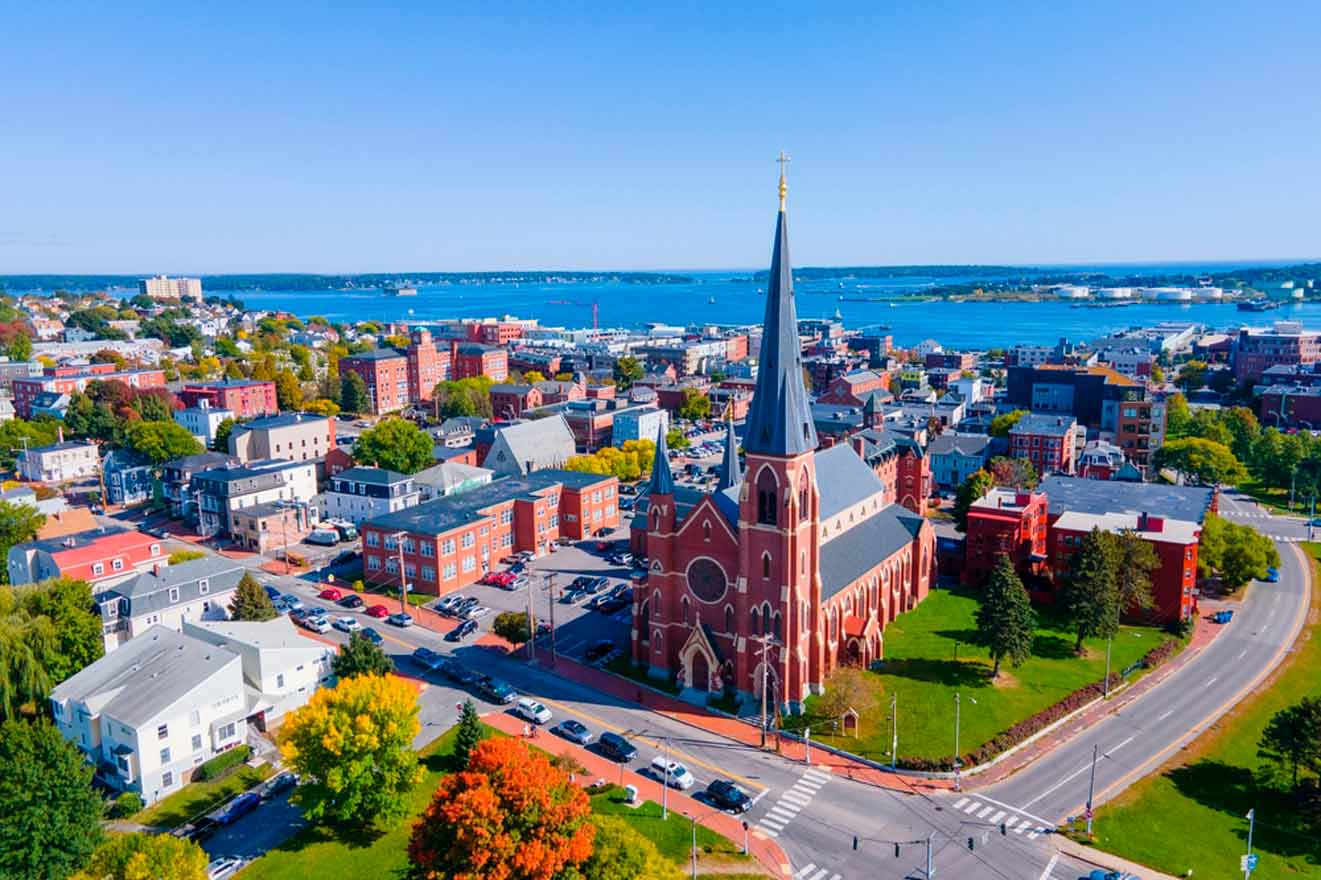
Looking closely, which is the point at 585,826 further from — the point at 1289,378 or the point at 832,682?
the point at 1289,378

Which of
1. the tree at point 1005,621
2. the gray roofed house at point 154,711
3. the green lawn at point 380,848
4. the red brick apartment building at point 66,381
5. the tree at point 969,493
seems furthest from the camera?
the red brick apartment building at point 66,381

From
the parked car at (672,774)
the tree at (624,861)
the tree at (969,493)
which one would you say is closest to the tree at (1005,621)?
the parked car at (672,774)

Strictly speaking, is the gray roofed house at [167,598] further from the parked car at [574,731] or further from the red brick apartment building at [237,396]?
the red brick apartment building at [237,396]

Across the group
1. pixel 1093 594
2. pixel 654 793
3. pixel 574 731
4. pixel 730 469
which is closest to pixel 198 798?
pixel 574 731

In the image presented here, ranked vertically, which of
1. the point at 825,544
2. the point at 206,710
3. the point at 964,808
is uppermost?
the point at 825,544

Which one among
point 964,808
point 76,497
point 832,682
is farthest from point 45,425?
point 964,808

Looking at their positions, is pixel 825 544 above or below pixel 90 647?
above
